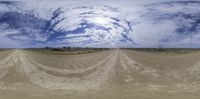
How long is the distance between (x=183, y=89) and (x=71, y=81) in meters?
1.52

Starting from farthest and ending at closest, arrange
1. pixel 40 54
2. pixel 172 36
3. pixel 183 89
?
pixel 172 36 → pixel 40 54 → pixel 183 89

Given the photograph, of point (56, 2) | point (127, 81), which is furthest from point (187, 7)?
point (56, 2)

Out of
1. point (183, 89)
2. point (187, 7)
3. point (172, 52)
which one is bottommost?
point (183, 89)

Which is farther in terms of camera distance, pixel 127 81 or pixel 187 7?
pixel 187 7

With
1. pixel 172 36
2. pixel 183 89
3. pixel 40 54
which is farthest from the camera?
pixel 172 36

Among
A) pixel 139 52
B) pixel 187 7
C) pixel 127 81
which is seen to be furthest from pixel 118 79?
pixel 187 7

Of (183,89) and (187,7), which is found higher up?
(187,7)

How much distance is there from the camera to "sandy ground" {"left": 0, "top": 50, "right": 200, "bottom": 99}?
15.5 ft

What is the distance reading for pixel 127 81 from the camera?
477 centimetres

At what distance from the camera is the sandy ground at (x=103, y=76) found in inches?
187

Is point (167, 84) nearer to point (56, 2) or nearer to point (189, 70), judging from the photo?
point (189, 70)

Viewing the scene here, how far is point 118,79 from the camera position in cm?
478

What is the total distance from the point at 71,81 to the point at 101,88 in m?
0.42

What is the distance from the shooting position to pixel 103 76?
4816mm
